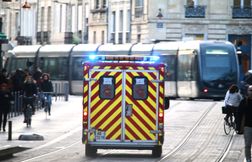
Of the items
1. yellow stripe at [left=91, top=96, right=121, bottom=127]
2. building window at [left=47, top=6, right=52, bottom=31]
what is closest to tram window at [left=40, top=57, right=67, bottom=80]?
building window at [left=47, top=6, right=52, bottom=31]

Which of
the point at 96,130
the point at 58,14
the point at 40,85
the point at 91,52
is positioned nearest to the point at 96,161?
the point at 96,130

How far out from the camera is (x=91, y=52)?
69.0 m

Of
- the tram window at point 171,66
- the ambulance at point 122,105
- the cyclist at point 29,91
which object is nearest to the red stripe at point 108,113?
the ambulance at point 122,105

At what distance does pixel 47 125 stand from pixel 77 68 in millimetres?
27035

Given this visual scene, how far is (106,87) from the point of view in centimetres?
2941

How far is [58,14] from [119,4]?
9.45m

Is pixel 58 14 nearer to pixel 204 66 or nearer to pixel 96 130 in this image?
pixel 204 66

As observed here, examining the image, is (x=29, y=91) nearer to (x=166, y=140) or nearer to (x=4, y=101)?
(x=4, y=101)

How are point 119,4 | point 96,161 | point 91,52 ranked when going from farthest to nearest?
point 119,4
point 91,52
point 96,161

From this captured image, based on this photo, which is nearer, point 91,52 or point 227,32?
point 91,52

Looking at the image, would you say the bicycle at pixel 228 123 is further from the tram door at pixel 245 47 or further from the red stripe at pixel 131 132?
the tram door at pixel 245 47

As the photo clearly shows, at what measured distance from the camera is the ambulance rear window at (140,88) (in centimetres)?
2941

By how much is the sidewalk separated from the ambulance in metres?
2.54

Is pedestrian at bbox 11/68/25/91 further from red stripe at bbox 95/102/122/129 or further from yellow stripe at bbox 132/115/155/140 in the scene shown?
yellow stripe at bbox 132/115/155/140
